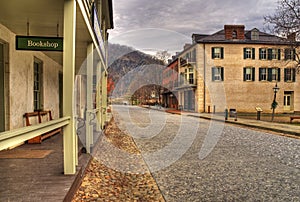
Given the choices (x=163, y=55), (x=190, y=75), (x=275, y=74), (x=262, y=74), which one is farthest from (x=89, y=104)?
(x=163, y=55)

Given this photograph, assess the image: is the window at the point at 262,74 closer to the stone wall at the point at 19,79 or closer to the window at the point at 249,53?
the window at the point at 249,53

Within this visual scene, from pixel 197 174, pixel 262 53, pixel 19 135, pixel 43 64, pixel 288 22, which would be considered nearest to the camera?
pixel 19 135

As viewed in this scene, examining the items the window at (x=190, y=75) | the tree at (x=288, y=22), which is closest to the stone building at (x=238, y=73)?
the window at (x=190, y=75)

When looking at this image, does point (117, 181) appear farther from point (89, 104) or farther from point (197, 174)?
point (89, 104)

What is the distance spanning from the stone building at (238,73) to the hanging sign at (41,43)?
98.0 ft

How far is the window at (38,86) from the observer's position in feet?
31.9

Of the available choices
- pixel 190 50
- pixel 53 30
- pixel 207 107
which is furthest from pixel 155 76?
pixel 53 30

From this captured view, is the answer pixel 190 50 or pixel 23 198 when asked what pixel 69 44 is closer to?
pixel 23 198

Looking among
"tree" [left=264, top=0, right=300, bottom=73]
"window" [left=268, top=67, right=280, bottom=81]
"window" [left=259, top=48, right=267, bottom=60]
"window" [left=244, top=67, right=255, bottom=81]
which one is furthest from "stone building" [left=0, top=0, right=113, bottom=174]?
"window" [left=268, top=67, right=280, bottom=81]

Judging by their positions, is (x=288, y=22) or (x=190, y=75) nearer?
(x=288, y=22)

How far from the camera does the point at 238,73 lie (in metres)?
34.4

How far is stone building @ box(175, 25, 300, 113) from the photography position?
112 feet

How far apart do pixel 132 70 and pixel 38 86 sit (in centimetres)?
7908

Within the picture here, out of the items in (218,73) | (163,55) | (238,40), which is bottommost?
(218,73)
